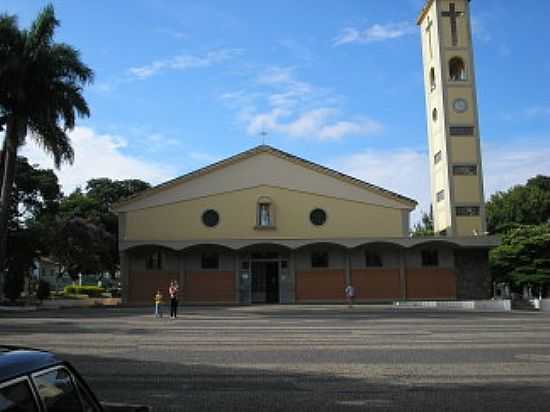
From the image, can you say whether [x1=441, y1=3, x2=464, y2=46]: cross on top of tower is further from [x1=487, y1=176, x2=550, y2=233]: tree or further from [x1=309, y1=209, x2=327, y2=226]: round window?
[x1=487, y1=176, x2=550, y2=233]: tree

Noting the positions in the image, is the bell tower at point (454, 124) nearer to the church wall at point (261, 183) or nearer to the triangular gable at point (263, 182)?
the triangular gable at point (263, 182)

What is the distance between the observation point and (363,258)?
1738 inches

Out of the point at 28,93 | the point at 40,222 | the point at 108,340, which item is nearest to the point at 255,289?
the point at 40,222

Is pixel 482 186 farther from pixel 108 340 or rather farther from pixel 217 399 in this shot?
pixel 217 399

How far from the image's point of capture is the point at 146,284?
144ft

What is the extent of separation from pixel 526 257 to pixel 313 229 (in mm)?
14910

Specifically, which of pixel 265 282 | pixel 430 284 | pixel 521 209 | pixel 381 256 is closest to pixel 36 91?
pixel 265 282

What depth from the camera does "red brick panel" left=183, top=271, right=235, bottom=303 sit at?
43594 mm

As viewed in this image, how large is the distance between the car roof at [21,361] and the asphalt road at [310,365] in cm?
475

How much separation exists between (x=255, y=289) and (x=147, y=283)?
6.75 meters

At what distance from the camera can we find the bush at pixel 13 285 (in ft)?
143

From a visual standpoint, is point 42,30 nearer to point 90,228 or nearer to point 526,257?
point 90,228

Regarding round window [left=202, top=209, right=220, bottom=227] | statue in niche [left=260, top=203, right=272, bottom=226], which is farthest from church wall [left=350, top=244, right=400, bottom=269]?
round window [left=202, top=209, right=220, bottom=227]

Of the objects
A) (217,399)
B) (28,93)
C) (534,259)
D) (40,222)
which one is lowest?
(217,399)
